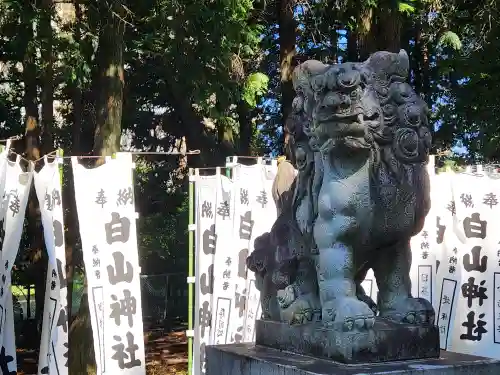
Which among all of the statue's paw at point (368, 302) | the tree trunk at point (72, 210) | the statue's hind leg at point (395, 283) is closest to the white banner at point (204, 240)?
the tree trunk at point (72, 210)

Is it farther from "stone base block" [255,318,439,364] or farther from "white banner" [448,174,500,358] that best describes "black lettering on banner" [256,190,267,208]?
"stone base block" [255,318,439,364]

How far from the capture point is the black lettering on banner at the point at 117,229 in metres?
8.00

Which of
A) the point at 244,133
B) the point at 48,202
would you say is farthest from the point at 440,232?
the point at 244,133

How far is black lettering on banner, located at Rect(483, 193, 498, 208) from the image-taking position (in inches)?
318

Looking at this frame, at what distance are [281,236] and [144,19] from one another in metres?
6.15

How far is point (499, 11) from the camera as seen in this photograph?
35.1 ft

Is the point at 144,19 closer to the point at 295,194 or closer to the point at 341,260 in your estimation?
the point at 295,194

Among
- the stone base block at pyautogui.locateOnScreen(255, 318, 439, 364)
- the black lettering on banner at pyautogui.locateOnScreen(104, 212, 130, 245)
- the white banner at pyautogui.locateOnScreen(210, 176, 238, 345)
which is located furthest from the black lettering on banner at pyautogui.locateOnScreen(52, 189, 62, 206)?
→ the stone base block at pyautogui.locateOnScreen(255, 318, 439, 364)

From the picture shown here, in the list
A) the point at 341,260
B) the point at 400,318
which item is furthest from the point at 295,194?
the point at 400,318

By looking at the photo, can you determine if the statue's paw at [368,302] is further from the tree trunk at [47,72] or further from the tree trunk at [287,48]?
the tree trunk at [287,48]

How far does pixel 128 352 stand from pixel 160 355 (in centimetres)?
547

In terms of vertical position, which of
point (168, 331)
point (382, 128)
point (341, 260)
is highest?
point (382, 128)

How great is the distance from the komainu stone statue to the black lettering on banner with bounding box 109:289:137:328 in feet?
15.4

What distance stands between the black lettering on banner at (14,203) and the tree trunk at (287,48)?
4.76 m
